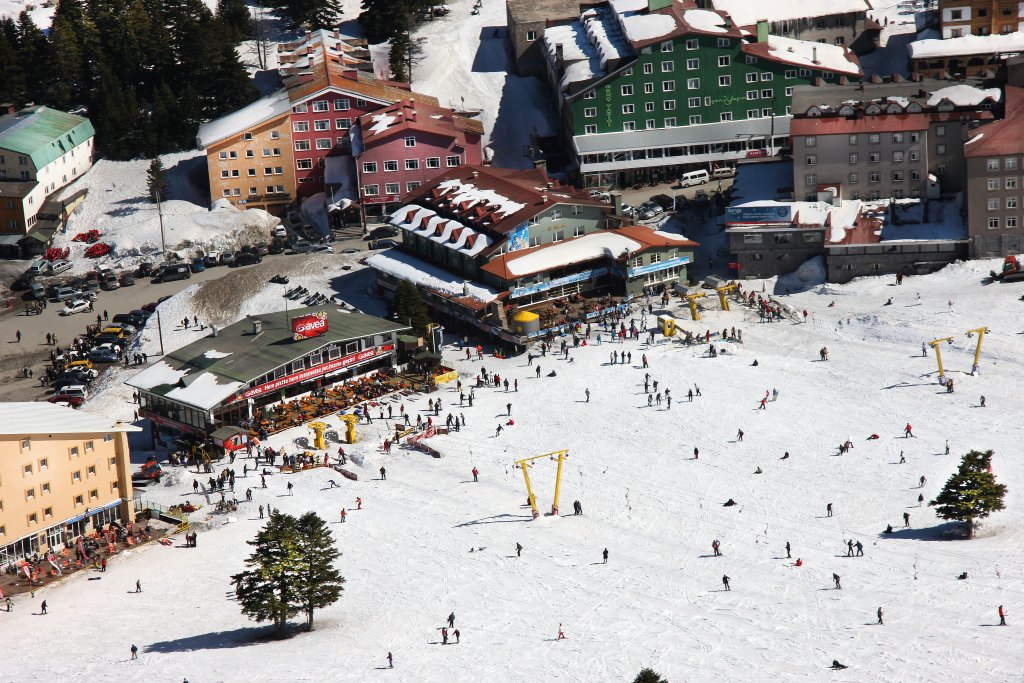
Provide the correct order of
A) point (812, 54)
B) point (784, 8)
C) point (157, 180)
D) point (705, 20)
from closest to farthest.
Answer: point (812, 54) → point (157, 180) → point (705, 20) → point (784, 8)

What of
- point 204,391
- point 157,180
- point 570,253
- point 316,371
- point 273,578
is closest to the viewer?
point 273,578

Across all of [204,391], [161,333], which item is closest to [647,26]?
[161,333]

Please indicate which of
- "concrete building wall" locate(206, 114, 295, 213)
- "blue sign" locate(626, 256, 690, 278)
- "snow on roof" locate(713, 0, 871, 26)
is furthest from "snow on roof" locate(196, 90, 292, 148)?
"snow on roof" locate(713, 0, 871, 26)

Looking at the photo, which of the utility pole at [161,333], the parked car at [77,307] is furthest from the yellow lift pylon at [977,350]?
the parked car at [77,307]

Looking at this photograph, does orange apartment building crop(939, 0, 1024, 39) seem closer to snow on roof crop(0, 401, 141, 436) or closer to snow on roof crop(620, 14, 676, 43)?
snow on roof crop(620, 14, 676, 43)

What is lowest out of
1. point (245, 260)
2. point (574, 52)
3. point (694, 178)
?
point (245, 260)

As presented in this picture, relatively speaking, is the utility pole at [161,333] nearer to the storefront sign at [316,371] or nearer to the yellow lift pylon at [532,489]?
the storefront sign at [316,371]

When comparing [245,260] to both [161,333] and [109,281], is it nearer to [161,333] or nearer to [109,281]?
[109,281]
